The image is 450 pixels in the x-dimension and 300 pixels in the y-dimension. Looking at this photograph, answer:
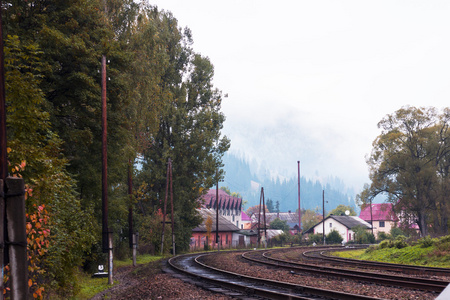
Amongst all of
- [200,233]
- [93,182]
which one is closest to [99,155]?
[93,182]

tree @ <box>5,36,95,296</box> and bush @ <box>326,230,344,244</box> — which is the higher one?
tree @ <box>5,36,95,296</box>

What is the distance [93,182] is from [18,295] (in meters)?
19.2

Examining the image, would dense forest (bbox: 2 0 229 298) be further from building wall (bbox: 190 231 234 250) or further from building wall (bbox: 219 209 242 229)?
building wall (bbox: 219 209 242 229)

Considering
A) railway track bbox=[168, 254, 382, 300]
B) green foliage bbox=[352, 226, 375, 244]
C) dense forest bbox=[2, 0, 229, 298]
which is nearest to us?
dense forest bbox=[2, 0, 229, 298]

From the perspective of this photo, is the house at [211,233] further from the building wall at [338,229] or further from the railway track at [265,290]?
the railway track at [265,290]

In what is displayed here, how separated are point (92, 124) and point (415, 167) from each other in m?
51.6

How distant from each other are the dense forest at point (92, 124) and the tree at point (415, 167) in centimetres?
2716

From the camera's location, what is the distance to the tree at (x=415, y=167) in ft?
193

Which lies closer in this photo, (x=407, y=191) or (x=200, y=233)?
(x=407, y=191)

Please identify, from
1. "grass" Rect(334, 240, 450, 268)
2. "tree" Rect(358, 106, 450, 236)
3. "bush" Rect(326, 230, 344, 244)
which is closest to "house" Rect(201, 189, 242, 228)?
"bush" Rect(326, 230, 344, 244)

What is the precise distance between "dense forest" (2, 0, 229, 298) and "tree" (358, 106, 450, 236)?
89.1ft

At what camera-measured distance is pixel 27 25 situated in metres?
19.9

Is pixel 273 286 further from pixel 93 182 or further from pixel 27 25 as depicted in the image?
pixel 27 25

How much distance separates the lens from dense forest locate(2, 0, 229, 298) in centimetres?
1071
